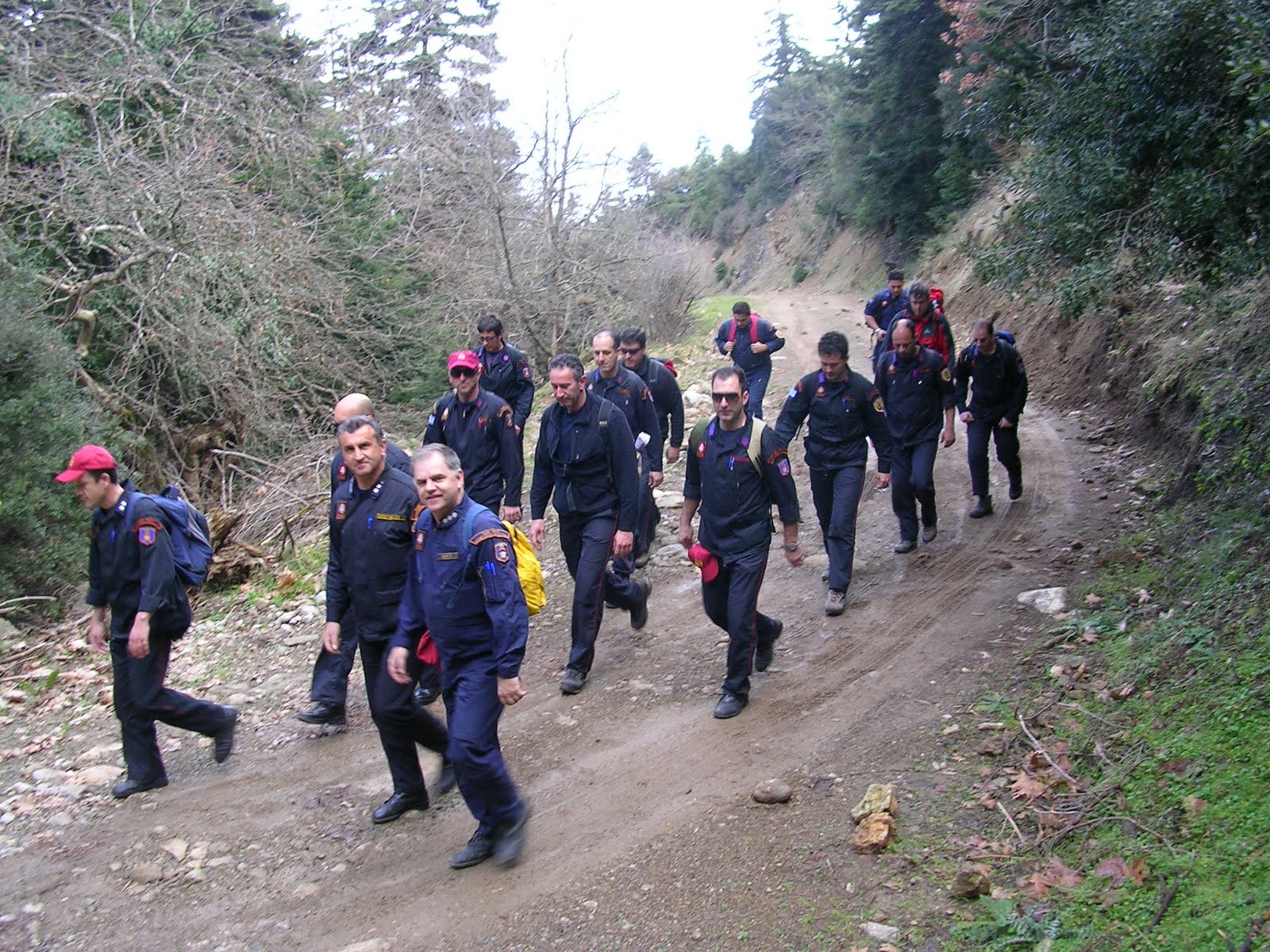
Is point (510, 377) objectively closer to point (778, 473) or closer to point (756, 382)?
point (778, 473)

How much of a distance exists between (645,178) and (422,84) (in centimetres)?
533

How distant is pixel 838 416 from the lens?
7344mm

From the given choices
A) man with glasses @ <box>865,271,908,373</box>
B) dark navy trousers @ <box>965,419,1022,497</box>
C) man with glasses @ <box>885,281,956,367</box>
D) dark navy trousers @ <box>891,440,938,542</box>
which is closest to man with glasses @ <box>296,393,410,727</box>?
dark navy trousers @ <box>891,440,938,542</box>

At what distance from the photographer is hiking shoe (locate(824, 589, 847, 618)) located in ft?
23.4

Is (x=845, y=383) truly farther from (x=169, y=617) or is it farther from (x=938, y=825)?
(x=169, y=617)

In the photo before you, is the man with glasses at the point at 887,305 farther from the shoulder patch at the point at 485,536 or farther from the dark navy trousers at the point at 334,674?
the shoulder patch at the point at 485,536

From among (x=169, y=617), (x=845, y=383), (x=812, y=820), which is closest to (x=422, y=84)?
(x=845, y=383)

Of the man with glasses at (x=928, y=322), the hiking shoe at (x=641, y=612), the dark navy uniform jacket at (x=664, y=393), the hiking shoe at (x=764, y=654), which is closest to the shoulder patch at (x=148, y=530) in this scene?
the hiking shoe at (x=641, y=612)

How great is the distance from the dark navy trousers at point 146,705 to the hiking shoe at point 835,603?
421 centimetres

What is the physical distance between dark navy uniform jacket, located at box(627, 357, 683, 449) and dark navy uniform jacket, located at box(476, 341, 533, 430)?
920 millimetres

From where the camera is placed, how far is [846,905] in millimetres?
4074

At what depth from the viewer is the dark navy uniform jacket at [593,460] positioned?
632cm

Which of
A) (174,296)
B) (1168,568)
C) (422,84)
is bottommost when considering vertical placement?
(1168,568)

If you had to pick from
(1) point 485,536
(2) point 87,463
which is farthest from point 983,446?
(2) point 87,463
